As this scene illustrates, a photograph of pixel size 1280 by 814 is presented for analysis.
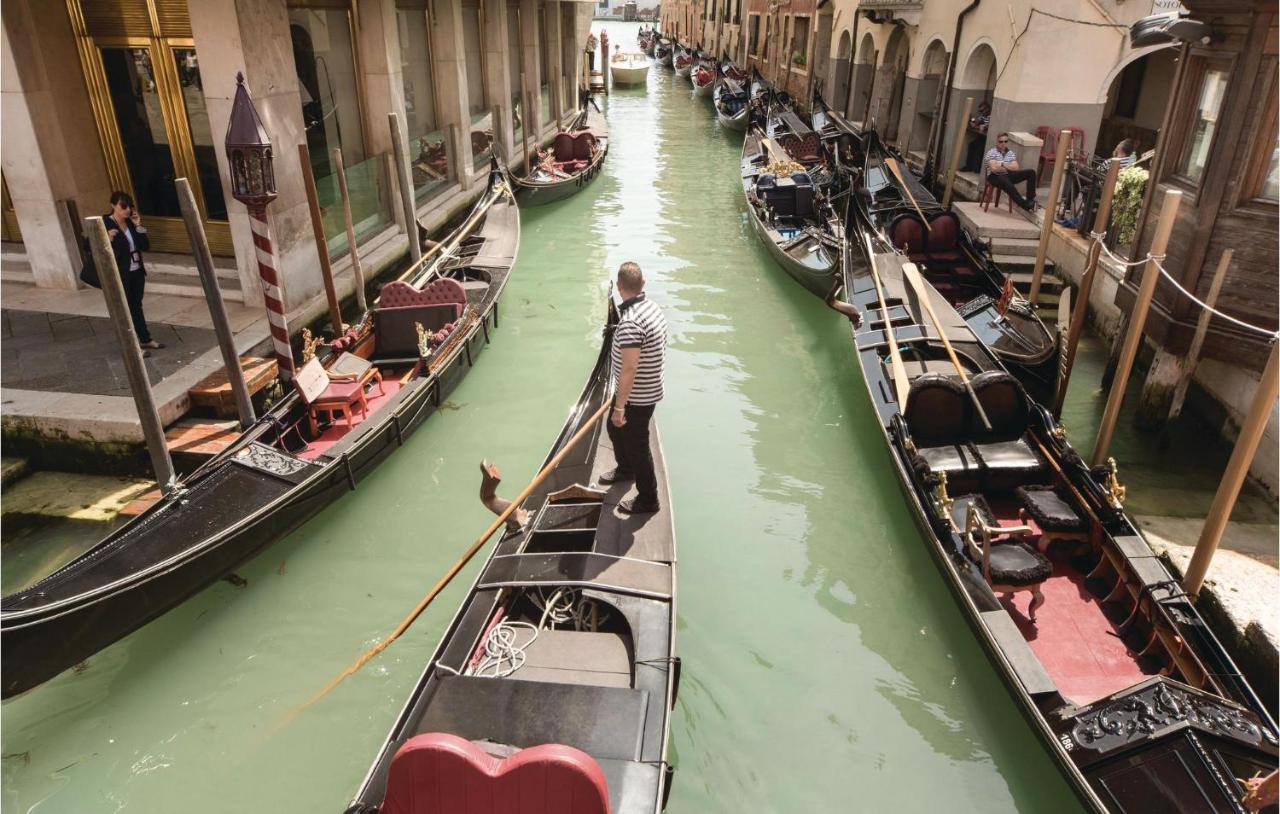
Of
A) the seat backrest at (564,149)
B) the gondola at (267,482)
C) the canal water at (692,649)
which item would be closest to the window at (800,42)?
the seat backrest at (564,149)

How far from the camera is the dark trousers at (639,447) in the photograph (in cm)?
404

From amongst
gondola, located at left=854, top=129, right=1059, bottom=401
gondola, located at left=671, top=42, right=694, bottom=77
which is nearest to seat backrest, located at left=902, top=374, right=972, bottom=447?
gondola, located at left=854, top=129, right=1059, bottom=401

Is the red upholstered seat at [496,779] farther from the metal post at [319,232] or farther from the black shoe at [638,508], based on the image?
the metal post at [319,232]

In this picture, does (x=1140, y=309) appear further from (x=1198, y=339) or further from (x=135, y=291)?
(x=135, y=291)

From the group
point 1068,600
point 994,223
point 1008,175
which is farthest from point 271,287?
point 1008,175

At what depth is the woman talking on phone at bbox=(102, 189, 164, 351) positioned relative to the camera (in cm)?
532

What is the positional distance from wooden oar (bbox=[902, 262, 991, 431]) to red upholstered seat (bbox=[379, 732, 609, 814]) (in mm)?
3582

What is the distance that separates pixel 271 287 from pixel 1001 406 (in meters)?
4.84

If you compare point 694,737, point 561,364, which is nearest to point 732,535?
point 694,737

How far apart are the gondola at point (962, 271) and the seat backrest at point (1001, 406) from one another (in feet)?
4.67

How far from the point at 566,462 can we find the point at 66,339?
414 cm

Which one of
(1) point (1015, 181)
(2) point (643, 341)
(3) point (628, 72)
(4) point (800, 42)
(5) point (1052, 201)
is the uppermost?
(4) point (800, 42)

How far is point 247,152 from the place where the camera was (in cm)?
499

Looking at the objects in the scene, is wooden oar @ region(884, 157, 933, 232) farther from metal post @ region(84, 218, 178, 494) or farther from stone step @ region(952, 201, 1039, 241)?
metal post @ region(84, 218, 178, 494)
